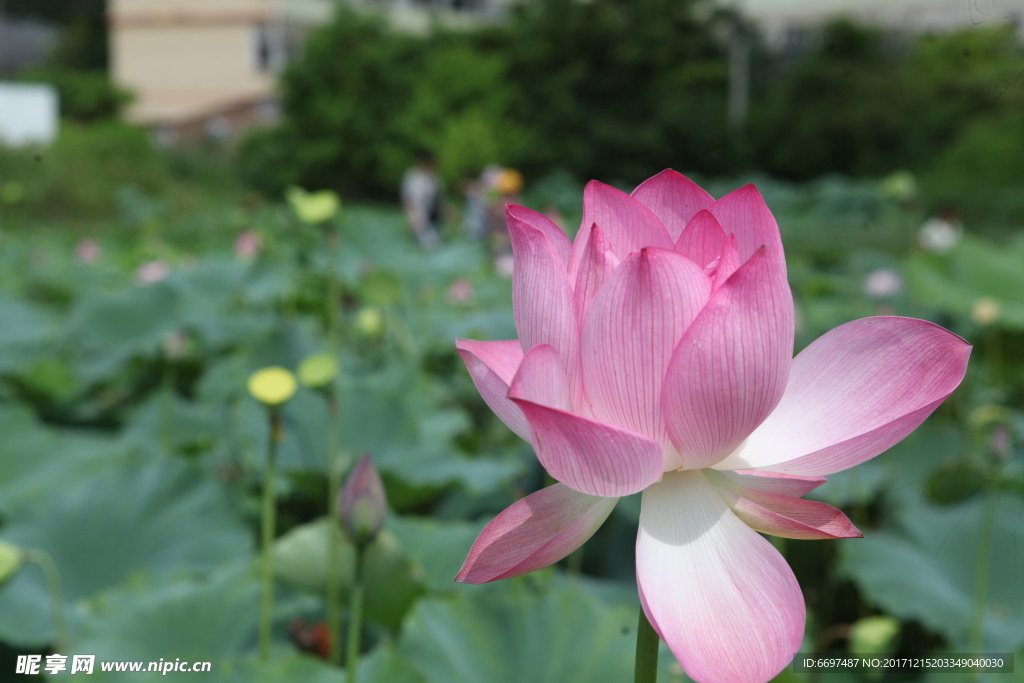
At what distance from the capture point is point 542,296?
8.7 inches

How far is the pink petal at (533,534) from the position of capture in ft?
0.68

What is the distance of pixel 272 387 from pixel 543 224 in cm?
29

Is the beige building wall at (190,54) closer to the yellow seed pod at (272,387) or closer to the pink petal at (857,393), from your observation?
the yellow seed pod at (272,387)

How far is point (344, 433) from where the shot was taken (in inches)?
41.4

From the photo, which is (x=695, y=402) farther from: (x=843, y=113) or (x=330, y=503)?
(x=843, y=113)

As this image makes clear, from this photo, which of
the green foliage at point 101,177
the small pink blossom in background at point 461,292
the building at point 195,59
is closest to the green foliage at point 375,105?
the green foliage at point 101,177

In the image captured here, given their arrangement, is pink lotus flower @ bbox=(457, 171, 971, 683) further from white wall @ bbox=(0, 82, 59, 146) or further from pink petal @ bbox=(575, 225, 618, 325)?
white wall @ bbox=(0, 82, 59, 146)

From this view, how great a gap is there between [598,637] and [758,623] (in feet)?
1.15

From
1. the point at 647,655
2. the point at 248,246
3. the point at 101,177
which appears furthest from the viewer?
the point at 101,177

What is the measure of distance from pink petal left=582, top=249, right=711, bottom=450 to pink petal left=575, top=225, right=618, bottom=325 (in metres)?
0.01

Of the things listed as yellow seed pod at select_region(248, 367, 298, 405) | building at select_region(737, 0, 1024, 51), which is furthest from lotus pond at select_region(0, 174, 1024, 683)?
building at select_region(737, 0, 1024, 51)

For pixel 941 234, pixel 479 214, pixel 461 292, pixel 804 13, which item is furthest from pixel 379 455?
pixel 804 13

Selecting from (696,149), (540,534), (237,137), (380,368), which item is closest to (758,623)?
(540,534)

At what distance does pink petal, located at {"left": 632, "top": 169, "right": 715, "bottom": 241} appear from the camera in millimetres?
245
